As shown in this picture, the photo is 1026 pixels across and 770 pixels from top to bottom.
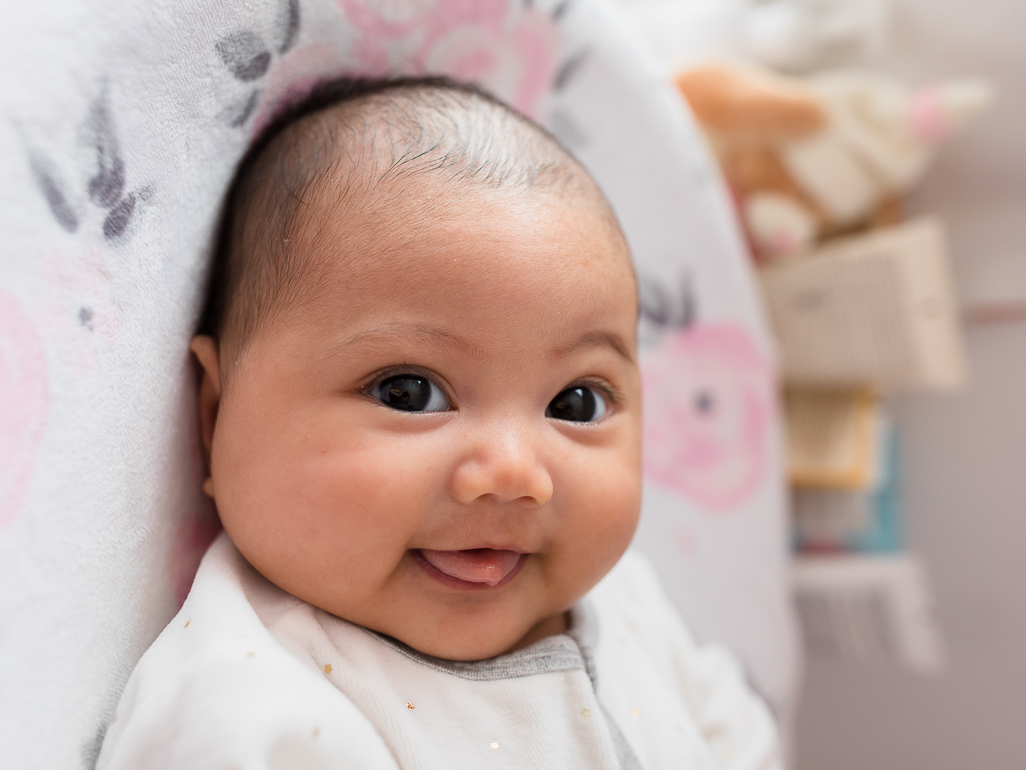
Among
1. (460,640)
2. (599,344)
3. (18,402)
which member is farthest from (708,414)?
→ (18,402)

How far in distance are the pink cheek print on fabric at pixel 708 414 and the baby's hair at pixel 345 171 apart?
37 cm

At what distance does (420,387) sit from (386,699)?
0.20m

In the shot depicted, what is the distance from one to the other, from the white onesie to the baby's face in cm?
2

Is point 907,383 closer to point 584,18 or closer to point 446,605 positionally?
point 584,18

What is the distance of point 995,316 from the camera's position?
4.13ft

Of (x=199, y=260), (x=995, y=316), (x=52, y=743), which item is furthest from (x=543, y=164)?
(x=995, y=316)

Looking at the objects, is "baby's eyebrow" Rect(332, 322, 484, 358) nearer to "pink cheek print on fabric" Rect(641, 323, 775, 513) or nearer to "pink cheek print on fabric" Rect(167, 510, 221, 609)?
"pink cheek print on fabric" Rect(167, 510, 221, 609)

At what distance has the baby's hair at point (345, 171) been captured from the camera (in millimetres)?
589

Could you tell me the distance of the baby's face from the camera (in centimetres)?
54

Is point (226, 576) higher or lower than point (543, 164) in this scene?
lower

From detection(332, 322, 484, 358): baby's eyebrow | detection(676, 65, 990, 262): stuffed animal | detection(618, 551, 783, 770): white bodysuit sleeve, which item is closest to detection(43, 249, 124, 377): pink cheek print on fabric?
detection(332, 322, 484, 358): baby's eyebrow

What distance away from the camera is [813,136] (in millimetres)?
1152

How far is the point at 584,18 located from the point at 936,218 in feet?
2.23

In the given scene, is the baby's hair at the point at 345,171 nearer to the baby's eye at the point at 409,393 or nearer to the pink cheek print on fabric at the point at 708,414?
the baby's eye at the point at 409,393
